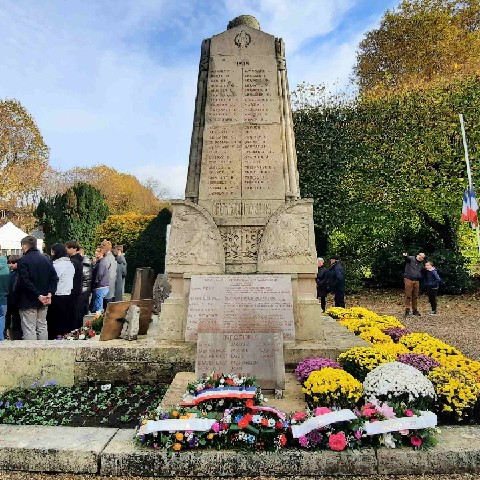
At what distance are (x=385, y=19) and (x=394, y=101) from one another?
387 inches

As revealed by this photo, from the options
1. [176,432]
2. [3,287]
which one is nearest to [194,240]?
[176,432]

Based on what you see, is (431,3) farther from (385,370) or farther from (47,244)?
(385,370)

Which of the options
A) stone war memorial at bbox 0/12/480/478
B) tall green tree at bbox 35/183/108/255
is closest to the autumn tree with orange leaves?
tall green tree at bbox 35/183/108/255

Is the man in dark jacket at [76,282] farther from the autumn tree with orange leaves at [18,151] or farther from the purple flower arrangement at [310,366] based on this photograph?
the autumn tree with orange leaves at [18,151]

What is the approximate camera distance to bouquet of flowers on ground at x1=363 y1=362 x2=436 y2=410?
12.0ft

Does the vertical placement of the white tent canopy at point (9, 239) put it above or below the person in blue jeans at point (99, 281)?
above

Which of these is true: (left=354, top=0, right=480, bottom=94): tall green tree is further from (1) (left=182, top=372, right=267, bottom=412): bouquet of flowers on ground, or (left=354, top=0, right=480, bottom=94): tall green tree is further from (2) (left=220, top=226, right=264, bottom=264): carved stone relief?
(1) (left=182, top=372, right=267, bottom=412): bouquet of flowers on ground

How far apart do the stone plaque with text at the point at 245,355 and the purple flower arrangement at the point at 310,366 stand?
9.7 inches

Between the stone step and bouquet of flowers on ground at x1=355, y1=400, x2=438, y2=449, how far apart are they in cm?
7

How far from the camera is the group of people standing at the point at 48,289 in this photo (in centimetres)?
646

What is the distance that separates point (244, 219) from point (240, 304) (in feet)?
3.56

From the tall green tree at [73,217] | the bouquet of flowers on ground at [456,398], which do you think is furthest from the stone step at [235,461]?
the tall green tree at [73,217]

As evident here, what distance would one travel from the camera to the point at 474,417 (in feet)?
12.9

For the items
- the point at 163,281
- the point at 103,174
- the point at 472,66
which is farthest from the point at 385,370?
the point at 103,174
